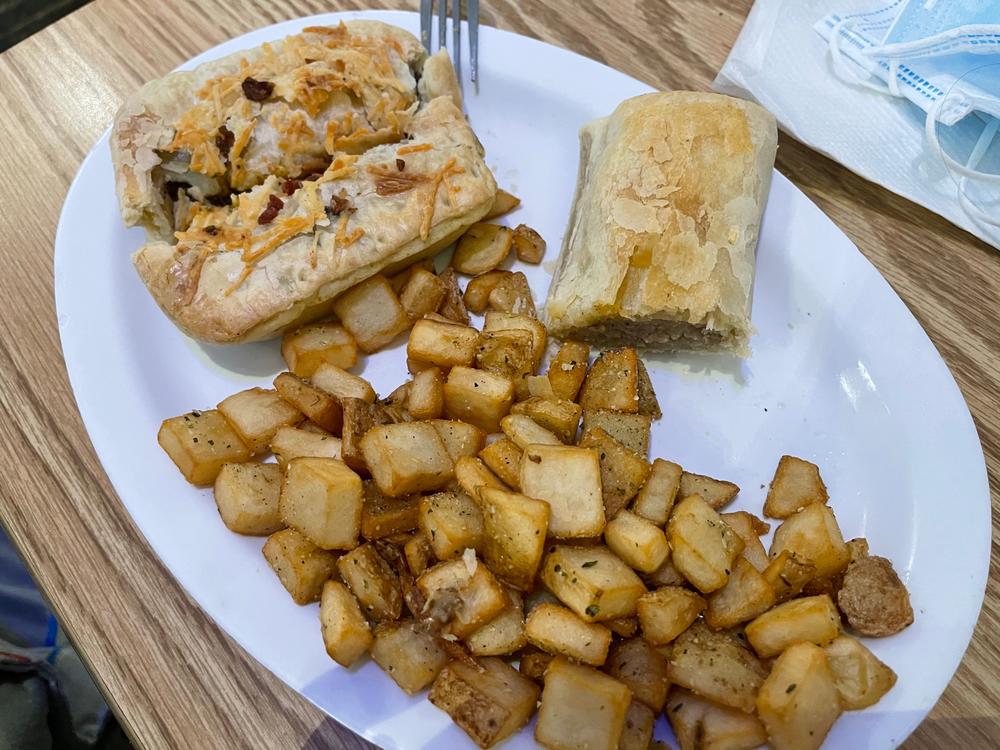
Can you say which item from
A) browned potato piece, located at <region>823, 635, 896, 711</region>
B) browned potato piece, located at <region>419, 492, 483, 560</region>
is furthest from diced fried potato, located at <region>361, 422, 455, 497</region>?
browned potato piece, located at <region>823, 635, 896, 711</region>

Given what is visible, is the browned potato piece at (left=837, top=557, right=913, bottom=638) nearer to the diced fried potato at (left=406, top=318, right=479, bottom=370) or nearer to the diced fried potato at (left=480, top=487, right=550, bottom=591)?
the diced fried potato at (left=480, top=487, right=550, bottom=591)

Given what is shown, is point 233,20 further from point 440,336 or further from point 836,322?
point 836,322

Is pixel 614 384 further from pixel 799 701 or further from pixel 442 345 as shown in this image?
pixel 799 701

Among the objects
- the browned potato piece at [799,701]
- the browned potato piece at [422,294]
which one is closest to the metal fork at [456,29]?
the browned potato piece at [422,294]

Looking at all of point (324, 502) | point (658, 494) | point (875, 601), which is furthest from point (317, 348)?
point (875, 601)

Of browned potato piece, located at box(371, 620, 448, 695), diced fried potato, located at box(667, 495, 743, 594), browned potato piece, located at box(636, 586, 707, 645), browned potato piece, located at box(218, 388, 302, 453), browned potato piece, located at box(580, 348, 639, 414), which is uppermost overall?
browned potato piece, located at box(580, 348, 639, 414)

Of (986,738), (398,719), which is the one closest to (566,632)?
(398,719)

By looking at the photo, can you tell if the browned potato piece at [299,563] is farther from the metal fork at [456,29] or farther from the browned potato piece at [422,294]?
the metal fork at [456,29]
